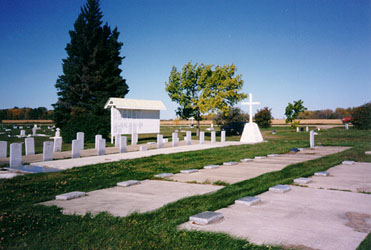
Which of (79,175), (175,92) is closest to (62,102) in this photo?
(175,92)

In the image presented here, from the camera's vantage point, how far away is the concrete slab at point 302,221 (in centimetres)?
358

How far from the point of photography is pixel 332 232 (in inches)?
151

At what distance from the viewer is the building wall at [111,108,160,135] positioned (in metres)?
22.4

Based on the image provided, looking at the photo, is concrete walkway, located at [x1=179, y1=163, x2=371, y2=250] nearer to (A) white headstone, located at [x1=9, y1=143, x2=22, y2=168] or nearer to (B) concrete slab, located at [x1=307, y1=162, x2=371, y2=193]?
(B) concrete slab, located at [x1=307, y1=162, x2=371, y2=193]

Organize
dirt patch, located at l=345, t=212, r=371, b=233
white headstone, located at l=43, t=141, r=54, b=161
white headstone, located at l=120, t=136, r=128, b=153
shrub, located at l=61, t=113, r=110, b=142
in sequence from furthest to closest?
shrub, located at l=61, t=113, r=110, b=142 → white headstone, located at l=120, t=136, r=128, b=153 → white headstone, located at l=43, t=141, r=54, b=161 → dirt patch, located at l=345, t=212, r=371, b=233

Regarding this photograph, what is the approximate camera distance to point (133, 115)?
938 inches

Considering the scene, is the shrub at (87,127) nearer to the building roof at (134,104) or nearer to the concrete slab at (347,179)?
the building roof at (134,104)

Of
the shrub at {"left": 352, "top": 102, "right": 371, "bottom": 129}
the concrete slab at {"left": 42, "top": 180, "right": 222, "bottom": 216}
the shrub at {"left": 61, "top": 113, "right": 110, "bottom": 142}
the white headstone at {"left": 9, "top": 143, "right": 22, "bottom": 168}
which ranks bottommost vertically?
the concrete slab at {"left": 42, "top": 180, "right": 222, "bottom": 216}

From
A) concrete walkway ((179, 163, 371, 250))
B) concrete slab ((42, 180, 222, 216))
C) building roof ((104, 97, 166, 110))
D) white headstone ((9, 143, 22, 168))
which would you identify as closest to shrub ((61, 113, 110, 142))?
building roof ((104, 97, 166, 110))

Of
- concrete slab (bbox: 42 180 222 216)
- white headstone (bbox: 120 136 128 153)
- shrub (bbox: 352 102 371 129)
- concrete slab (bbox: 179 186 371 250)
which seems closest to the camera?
concrete slab (bbox: 179 186 371 250)

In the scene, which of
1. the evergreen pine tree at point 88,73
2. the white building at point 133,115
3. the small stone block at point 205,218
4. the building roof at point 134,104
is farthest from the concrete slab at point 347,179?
the evergreen pine tree at point 88,73

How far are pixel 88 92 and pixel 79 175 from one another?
98.5 ft

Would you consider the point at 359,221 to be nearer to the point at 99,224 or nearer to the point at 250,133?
the point at 99,224

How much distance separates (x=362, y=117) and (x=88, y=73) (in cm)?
3670
